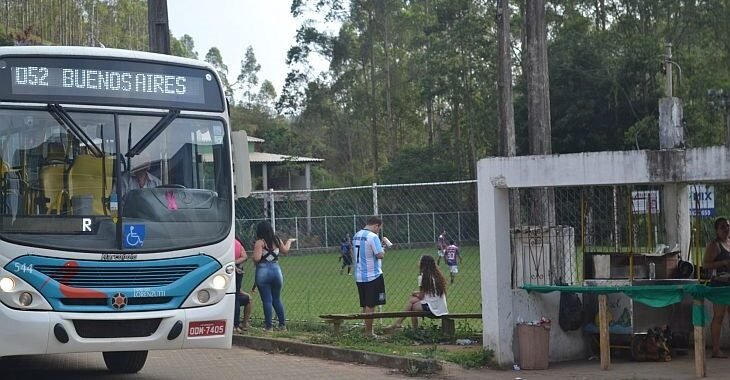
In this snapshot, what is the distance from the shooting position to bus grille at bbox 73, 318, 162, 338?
928 cm

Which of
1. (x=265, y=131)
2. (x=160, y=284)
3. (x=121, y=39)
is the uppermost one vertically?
(x=121, y=39)

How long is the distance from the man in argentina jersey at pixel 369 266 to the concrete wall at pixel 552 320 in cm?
278

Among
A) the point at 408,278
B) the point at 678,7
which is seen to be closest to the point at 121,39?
the point at 678,7

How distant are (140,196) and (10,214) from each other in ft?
3.75

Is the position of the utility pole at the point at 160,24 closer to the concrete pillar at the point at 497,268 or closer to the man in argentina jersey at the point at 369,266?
the man in argentina jersey at the point at 369,266

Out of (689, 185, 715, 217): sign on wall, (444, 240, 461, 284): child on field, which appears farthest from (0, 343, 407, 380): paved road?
(444, 240, 461, 284): child on field

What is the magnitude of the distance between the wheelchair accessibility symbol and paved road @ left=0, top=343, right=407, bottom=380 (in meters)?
2.83

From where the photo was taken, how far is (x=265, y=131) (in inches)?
2990

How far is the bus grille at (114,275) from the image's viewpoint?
9195 mm

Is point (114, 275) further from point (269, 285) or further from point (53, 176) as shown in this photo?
point (269, 285)

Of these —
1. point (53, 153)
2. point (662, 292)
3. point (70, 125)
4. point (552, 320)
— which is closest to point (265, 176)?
point (552, 320)

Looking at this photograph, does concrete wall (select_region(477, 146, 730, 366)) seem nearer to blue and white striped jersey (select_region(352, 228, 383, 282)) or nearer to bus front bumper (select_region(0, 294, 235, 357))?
blue and white striped jersey (select_region(352, 228, 383, 282))

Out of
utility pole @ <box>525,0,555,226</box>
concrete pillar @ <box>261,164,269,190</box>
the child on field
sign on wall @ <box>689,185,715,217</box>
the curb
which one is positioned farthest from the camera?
concrete pillar @ <box>261,164,269,190</box>

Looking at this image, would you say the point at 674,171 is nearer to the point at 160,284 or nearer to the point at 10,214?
the point at 160,284
